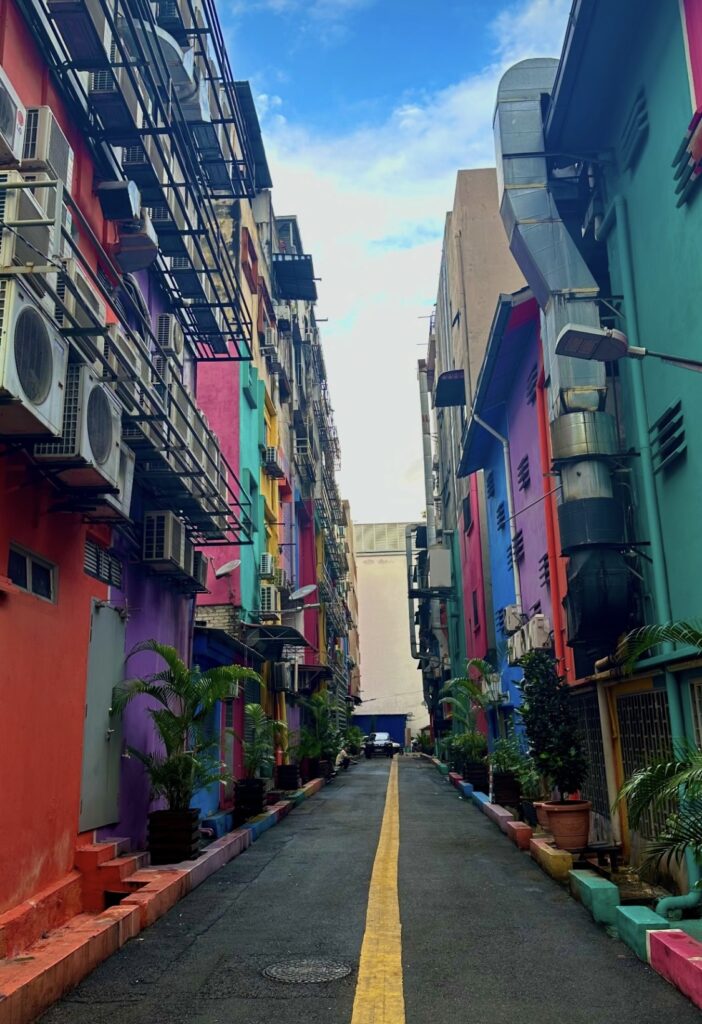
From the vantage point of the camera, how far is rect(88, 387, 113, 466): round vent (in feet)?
24.0

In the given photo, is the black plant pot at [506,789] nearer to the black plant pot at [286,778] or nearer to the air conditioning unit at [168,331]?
the black plant pot at [286,778]

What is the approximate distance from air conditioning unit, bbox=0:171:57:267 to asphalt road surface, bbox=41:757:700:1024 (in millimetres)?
4977

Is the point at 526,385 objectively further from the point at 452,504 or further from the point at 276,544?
→ the point at 452,504

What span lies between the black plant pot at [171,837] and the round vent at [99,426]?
15.5ft

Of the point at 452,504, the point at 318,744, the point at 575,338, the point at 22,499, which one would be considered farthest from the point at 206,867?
the point at 452,504

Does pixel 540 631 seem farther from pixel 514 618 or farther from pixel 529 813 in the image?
pixel 514 618

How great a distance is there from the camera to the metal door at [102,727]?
361 inches

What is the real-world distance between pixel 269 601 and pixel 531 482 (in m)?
7.20

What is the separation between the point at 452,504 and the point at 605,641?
3125 centimetres

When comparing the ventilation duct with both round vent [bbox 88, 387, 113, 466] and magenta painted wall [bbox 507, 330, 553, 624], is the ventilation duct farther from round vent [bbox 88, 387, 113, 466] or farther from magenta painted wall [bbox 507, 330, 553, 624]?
round vent [bbox 88, 387, 113, 466]

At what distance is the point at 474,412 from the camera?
21.5 m

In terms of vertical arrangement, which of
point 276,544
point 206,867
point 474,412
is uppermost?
point 474,412

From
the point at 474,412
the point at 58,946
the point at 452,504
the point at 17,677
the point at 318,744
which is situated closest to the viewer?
the point at 58,946

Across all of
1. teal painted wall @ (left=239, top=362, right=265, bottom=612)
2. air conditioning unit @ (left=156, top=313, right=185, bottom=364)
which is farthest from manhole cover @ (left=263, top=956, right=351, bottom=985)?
teal painted wall @ (left=239, top=362, right=265, bottom=612)
